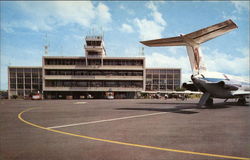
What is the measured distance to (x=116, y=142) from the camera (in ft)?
17.8

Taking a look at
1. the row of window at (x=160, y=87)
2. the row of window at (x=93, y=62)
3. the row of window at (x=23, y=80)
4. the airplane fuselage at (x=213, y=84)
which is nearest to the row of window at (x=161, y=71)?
the row of window at (x=160, y=87)

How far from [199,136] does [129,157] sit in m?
3.50

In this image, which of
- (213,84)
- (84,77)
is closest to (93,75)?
(84,77)

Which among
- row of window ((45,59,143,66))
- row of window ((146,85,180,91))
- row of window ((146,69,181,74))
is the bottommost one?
row of window ((146,85,180,91))

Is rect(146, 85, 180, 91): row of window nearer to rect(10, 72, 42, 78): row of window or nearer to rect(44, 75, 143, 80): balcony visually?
rect(44, 75, 143, 80): balcony

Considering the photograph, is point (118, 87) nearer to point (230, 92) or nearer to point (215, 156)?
point (230, 92)

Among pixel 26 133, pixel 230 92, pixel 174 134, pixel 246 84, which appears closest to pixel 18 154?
pixel 26 133

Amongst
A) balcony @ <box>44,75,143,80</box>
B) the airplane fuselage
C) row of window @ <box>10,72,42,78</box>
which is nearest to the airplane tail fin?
the airplane fuselage

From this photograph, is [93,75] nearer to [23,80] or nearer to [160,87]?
[23,80]

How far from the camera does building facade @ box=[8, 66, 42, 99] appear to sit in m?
67.8

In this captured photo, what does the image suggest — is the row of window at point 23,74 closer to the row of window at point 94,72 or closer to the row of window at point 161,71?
the row of window at point 94,72

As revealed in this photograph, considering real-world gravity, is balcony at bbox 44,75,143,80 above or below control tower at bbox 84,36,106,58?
below

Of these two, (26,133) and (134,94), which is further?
(134,94)

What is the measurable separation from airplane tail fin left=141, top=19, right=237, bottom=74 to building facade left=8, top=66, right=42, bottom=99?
68.4 metres
